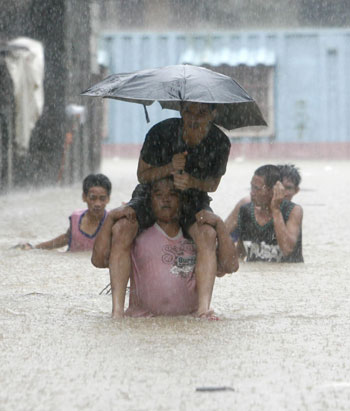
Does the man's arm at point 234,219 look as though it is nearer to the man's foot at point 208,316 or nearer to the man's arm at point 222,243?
the man's arm at point 222,243

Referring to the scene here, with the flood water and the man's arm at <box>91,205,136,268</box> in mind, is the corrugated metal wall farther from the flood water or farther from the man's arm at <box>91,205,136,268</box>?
the man's arm at <box>91,205,136,268</box>

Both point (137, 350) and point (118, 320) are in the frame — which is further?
point (118, 320)

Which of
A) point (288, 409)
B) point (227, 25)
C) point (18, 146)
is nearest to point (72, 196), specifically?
point (18, 146)

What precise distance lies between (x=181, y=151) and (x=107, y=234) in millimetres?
620

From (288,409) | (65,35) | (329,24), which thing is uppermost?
(329,24)

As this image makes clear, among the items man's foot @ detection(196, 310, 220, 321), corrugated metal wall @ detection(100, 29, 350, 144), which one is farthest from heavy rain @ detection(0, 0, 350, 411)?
corrugated metal wall @ detection(100, 29, 350, 144)

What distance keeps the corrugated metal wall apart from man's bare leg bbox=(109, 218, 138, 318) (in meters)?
23.2

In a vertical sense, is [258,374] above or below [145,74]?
below

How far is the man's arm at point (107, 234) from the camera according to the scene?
16.5 feet

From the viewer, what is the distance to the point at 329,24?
3312 centimetres

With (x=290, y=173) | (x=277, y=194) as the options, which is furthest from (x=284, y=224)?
(x=290, y=173)

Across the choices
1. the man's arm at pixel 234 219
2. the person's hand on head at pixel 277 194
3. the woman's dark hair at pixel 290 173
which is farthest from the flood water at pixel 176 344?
the woman's dark hair at pixel 290 173

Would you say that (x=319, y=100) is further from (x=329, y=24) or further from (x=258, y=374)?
(x=258, y=374)

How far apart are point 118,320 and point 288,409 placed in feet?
5.83
